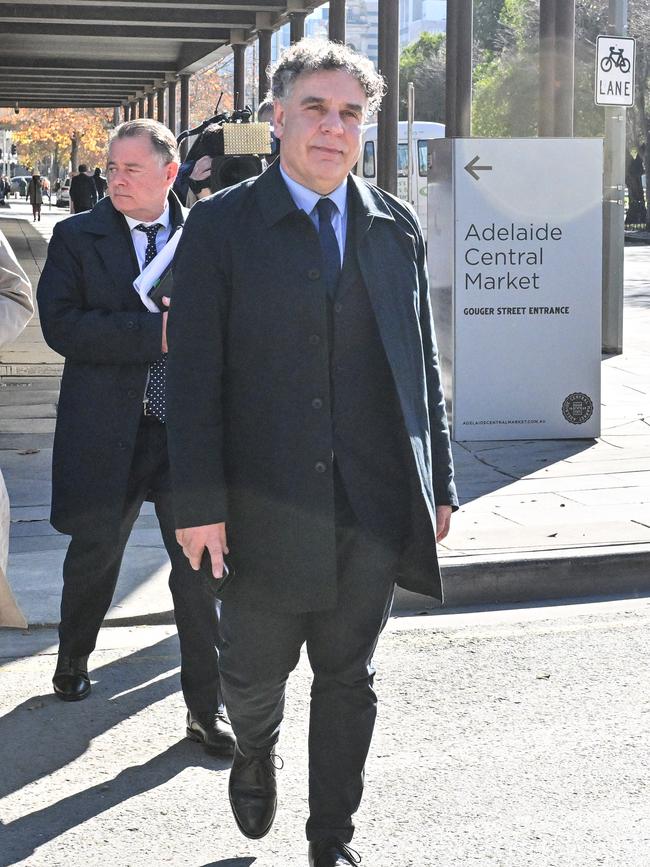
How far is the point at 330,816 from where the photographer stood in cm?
340

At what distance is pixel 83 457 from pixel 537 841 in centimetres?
185

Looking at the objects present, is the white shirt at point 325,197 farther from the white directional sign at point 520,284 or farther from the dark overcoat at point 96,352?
the white directional sign at point 520,284

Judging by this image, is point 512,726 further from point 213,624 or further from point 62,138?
point 62,138

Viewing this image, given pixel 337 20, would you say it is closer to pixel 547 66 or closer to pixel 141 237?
pixel 547 66

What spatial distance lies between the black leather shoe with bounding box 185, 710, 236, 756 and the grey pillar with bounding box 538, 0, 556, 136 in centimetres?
817

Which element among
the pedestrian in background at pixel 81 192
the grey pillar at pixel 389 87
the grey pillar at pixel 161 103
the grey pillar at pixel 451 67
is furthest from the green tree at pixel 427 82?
the grey pillar at pixel 451 67

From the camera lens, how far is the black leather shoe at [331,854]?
11.1ft

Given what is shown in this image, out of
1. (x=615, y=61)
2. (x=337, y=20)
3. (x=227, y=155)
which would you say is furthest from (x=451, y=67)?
(x=227, y=155)

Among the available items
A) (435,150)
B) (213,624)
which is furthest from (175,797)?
(435,150)

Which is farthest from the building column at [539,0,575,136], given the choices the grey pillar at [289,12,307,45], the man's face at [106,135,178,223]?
the grey pillar at [289,12,307,45]

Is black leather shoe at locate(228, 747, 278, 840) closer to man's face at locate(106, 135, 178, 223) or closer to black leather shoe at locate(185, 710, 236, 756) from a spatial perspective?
black leather shoe at locate(185, 710, 236, 756)

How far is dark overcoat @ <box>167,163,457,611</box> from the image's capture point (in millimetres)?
3221

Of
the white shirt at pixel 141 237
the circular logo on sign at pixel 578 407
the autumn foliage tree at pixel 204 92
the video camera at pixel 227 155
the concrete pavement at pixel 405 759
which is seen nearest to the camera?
the concrete pavement at pixel 405 759

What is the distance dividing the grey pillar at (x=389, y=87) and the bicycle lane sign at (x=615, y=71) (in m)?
5.25
